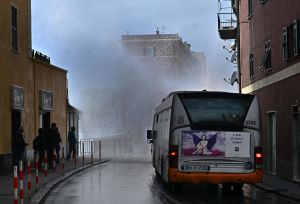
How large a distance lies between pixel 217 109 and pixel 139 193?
3.05 m

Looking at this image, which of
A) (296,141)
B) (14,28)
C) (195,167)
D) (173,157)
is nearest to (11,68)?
(14,28)

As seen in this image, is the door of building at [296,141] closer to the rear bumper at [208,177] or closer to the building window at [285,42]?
the building window at [285,42]

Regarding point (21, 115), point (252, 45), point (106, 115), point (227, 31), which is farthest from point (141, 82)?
point (21, 115)

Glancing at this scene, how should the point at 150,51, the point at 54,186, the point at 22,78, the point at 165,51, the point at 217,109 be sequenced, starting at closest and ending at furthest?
the point at 217,109
the point at 54,186
the point at 22,78
the point at 150,51
the point at 165,51

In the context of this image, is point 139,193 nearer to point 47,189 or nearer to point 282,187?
point 47,189

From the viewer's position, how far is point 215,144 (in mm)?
14922

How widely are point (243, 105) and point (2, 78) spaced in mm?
8792

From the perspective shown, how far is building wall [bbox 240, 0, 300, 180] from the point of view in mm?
19609

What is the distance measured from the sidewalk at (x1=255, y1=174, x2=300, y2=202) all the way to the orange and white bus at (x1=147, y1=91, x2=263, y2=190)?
107 centimetres

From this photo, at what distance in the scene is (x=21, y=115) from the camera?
74.4 ft

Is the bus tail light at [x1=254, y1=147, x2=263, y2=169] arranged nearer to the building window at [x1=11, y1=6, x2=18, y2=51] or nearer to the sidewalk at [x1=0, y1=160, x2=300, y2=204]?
the sidewalk at [x1=0, y1=160, x2=300, y2=204]

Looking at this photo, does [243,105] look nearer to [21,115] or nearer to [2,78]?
[2,78]

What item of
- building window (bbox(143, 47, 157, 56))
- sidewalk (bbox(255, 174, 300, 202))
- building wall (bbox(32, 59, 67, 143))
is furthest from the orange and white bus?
building window (bbox(143, 47, 157, 56))

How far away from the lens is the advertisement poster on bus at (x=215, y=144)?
14.9 metres
